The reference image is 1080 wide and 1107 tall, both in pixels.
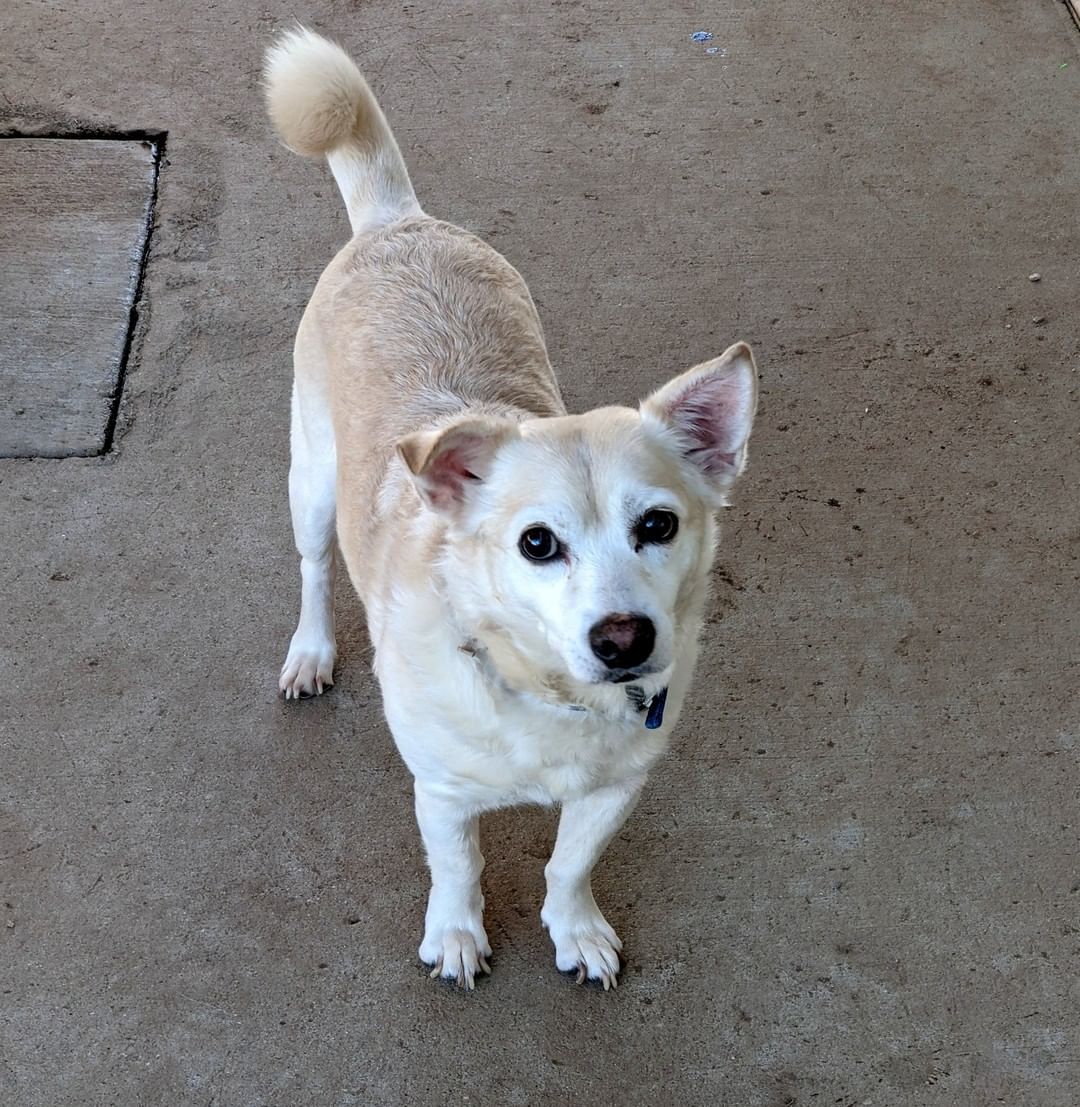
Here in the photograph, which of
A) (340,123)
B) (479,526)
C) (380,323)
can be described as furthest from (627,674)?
(340,123)

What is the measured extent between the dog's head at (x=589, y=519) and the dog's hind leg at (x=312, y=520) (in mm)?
822

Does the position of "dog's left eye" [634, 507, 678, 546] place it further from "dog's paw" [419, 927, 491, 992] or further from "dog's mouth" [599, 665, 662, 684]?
"dog's paw" [419, 927, 491, 992]

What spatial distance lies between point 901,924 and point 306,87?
7.64ft

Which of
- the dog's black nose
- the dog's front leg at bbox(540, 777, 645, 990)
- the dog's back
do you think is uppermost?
the dog's black nose

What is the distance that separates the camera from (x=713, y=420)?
1.91 m

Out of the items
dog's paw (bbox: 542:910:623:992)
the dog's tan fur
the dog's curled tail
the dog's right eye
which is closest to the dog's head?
the dog's right eye

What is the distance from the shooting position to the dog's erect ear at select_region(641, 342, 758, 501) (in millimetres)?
1819

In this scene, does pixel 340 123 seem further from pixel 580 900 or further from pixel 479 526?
pixel 580 900

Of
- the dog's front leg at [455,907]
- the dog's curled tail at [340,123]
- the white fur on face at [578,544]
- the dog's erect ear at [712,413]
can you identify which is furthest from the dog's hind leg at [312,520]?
the dog's erect ear at [712,413]

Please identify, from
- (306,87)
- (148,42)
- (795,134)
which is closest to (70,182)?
(148,42)

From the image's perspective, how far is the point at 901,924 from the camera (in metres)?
2.50

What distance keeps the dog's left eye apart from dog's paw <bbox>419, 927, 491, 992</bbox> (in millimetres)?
1052

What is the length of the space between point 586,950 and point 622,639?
1.01m

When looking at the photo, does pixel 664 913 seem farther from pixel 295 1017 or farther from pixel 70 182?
pixel 70 182
